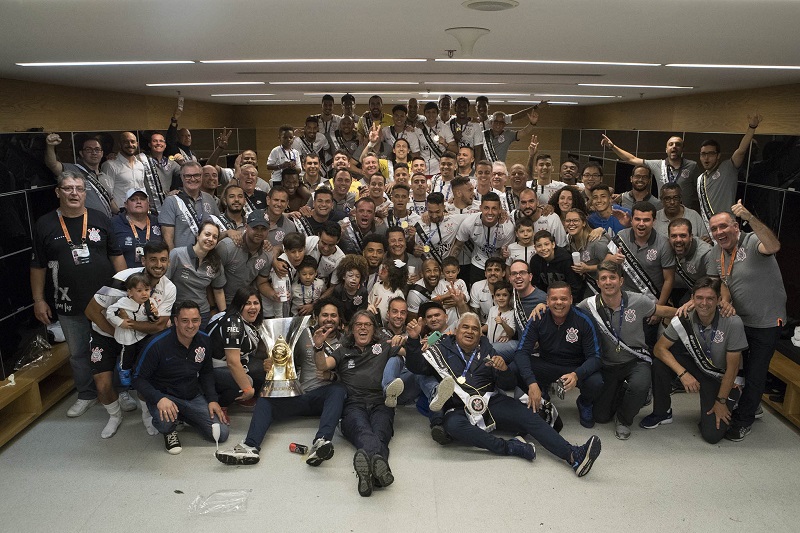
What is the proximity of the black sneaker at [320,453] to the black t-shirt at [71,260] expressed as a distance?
2.12 metres

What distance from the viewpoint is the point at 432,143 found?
8.07 metres

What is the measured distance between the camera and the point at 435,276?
5.17m

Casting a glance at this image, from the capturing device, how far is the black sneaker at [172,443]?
423cm

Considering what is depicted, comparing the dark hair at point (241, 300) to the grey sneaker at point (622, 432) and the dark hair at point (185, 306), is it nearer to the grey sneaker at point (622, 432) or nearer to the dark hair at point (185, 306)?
the dark hair at point (185, 306)


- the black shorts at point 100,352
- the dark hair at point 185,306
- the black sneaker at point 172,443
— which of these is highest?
the dark hair at point 185,306

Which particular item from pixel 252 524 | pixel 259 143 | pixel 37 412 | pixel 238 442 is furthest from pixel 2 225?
pixel 259 143

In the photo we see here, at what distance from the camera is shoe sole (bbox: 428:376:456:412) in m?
4.16

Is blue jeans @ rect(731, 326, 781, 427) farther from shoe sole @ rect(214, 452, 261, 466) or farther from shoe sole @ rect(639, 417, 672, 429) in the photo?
shoe sole @ rect(214, 452, 261, 466)

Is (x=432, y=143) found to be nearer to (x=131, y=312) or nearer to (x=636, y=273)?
(x=636, y=273)

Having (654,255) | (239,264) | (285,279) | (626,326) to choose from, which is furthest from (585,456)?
(239,264)

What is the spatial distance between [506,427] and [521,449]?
27 cm

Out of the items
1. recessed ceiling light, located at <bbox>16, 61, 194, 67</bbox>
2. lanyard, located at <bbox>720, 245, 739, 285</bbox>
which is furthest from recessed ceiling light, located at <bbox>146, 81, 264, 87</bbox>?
lanyard, located at <bbox>720, 245, 739, 285</bbox>

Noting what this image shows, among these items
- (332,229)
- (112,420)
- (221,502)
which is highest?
(332,229)

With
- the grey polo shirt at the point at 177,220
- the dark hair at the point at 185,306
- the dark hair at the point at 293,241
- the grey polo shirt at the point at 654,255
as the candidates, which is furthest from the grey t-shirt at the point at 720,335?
the grey polo shirt at the point at 177,220
